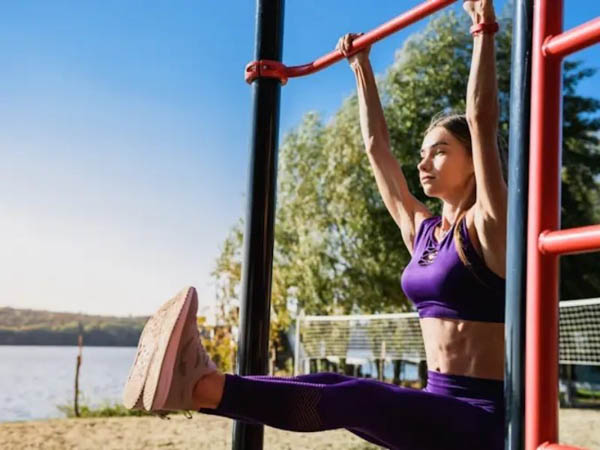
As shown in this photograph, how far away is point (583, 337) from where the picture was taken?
11305 millimetres

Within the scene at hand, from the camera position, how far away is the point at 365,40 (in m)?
2.01

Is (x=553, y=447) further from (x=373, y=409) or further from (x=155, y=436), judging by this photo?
(x=155, y=436)

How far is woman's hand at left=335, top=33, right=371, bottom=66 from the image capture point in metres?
2.10

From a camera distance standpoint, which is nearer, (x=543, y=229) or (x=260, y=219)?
(x=543, y=229)

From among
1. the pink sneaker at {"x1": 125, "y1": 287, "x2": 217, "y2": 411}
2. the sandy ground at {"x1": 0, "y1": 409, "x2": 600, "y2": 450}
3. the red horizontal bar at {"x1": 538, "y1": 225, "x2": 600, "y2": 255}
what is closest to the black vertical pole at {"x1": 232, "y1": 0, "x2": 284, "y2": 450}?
the pink sneaker at {"x1": 125, "y1": 287, "x2": 217, "y2": 411}

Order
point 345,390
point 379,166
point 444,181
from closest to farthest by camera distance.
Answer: point 345,390, point 444,181, point 379,166

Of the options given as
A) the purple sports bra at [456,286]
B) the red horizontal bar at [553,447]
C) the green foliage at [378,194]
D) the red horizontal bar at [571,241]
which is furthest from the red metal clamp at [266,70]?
the green foliage at [378,194]

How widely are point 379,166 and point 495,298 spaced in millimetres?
686

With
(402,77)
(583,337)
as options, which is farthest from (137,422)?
(402,77)

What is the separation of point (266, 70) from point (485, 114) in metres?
0.90

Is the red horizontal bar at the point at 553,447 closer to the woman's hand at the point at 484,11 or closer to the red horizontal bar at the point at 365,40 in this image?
the woman's hand at the point at 484,11

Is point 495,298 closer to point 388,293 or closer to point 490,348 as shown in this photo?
point 490,348

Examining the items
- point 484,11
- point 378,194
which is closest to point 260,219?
point 484,11

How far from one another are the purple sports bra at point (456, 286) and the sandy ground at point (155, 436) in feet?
14.9
